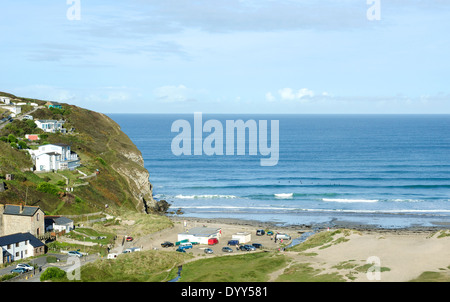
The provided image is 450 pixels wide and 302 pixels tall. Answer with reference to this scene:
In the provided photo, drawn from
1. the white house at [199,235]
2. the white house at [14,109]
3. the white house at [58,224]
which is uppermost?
the white house at [14,109]

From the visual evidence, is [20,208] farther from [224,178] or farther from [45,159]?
[224,178]

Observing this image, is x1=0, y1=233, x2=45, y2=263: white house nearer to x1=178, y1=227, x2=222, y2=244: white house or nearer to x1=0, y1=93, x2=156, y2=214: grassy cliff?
x1=0, y1=93, x2=156, y2=214: grassy cliff

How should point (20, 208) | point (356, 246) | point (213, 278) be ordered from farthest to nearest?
1. point (20, 208)
2. point (356, 246)
3. point (213, 278)

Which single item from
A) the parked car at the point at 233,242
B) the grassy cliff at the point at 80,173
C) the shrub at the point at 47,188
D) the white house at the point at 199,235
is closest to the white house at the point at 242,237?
the parked car at the point at 233,242

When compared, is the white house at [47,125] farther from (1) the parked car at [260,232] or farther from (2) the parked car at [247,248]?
(2) the parked car at [247,248]
